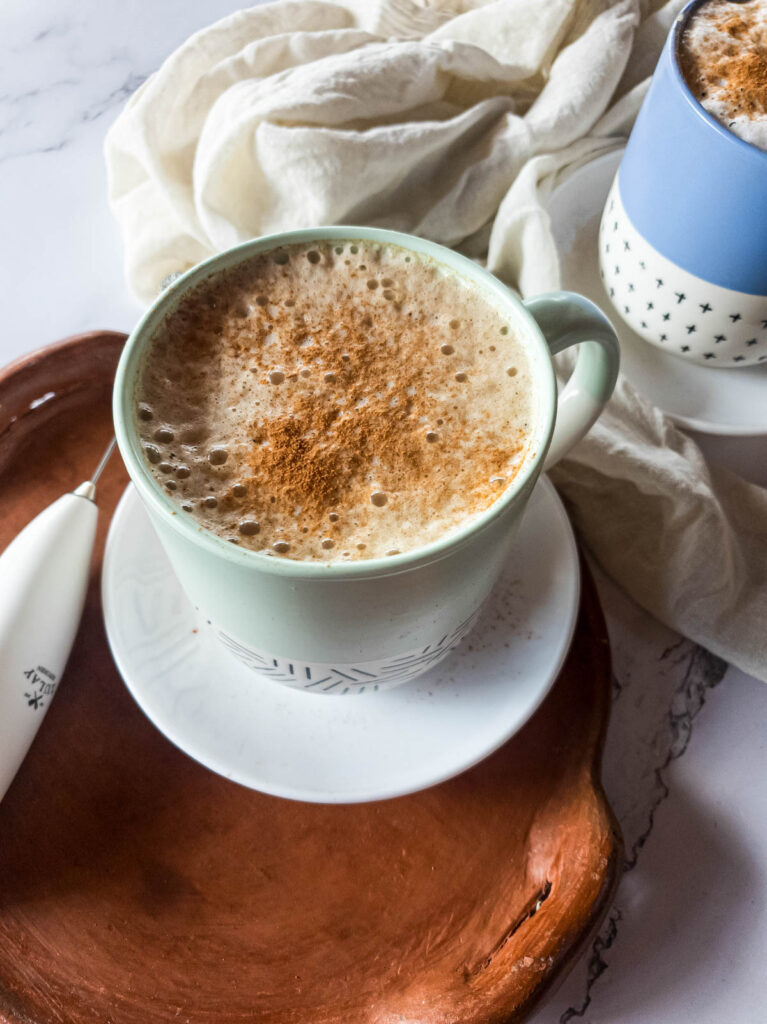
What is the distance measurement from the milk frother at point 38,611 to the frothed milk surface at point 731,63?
613 mm

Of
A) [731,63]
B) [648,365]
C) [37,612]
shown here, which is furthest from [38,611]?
[731,63]

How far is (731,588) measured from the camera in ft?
2.78

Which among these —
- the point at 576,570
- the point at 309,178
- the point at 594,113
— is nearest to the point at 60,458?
the point at 309,178

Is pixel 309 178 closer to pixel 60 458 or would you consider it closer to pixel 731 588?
pixel 60 458

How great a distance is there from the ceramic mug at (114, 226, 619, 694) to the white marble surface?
26 cm

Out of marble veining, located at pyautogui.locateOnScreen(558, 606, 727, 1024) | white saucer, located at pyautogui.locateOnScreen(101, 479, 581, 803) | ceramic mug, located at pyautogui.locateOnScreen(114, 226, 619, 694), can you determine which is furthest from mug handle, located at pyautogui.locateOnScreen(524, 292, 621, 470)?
marble veining, located at pyautogui.locateOnScreen(558, 606, 727, 1024)

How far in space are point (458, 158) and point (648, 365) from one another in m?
0.30

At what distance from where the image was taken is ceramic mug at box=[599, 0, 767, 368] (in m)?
0.72

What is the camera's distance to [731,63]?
759 millimetres

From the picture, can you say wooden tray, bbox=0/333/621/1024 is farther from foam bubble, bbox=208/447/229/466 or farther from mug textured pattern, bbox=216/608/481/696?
foam bubble, bbox=208/447/229/466

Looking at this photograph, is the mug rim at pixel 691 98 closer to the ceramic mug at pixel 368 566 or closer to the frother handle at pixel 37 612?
the ceramic mug at pixel 368 566

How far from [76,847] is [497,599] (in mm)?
385

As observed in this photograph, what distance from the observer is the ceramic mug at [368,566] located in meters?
0.54

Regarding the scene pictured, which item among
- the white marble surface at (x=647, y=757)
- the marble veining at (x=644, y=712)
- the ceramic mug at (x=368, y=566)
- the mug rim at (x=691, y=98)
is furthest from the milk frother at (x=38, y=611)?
the mug rim at (x=691, y=98)
